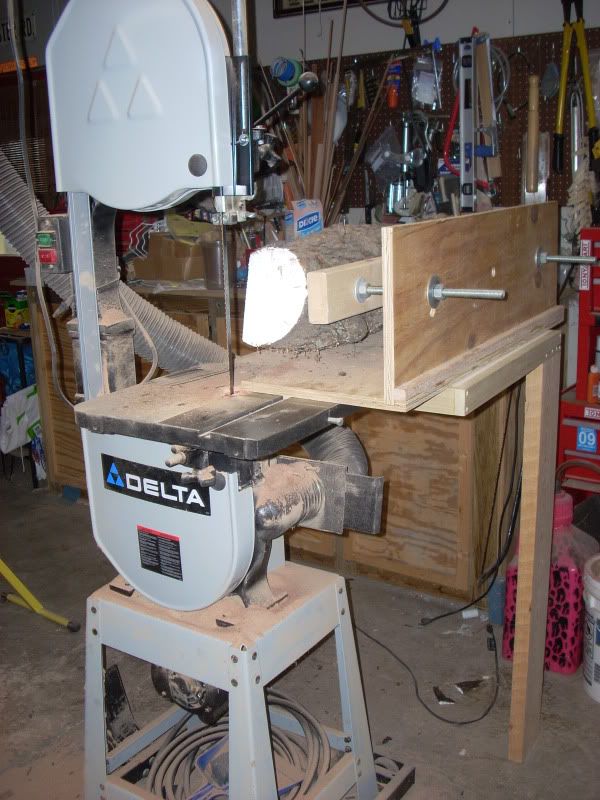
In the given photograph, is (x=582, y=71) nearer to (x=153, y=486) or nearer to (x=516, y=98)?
(x=516, y=98)

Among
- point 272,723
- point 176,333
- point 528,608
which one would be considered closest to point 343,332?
point 176,333

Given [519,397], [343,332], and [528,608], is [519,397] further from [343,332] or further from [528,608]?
[343,332]

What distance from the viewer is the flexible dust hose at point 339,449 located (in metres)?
1.29

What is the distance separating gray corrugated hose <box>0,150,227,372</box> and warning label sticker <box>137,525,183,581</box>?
367mm

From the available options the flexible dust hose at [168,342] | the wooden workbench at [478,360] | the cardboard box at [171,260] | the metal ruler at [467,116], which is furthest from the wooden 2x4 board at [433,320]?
the cardboard box at [171,260]

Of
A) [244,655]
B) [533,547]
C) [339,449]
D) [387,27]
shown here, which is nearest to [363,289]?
[339,449]

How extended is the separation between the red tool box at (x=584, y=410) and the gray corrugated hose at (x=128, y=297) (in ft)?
4.31

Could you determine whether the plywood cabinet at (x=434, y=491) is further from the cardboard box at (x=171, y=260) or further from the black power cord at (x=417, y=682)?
the cardboard box at (x=171, y=260)

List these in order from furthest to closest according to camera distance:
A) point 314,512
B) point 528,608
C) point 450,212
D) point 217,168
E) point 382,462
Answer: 1. point 450,212
2. point 382,462
3. point 528,608
4. point 314,512
5. point 217,168

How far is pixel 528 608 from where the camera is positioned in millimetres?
1624

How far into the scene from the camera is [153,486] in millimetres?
1146

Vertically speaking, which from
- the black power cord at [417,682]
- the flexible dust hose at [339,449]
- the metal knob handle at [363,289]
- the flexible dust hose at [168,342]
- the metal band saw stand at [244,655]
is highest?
the metal knob handle at [363,289]

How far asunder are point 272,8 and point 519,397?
188 cm

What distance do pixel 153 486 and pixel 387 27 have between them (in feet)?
7.47
